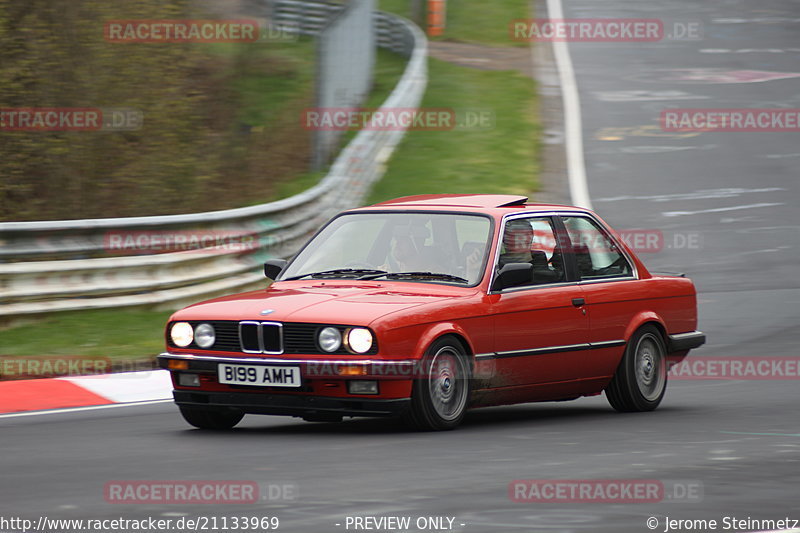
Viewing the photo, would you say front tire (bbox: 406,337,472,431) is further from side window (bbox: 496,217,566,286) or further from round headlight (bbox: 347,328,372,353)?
side window (bbox: 496,217,566,286)

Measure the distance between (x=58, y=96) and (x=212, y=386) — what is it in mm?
7836

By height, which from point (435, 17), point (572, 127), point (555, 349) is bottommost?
point (555, 349)

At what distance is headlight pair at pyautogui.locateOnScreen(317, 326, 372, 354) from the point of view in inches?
326

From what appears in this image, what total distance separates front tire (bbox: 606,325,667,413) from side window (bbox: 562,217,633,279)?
497 millimetres

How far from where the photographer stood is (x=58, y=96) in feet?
51.0

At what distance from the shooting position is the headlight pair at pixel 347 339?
27.1ft

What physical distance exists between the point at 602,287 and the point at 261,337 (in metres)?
2.84

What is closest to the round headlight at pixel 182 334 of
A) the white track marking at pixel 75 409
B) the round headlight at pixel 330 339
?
the round headlight at pixel 330 339

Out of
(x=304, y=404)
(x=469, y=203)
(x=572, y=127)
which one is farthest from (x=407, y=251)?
(x=572, y=127)

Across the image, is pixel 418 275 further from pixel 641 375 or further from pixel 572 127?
pixel 572 127

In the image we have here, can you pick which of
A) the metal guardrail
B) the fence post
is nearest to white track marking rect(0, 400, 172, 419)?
the metal guardrail

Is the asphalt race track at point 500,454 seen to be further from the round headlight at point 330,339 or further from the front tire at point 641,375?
the round headlight at point 330,339

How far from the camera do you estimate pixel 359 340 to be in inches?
326

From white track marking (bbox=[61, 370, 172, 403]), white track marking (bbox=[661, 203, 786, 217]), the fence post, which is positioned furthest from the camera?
the fence post
